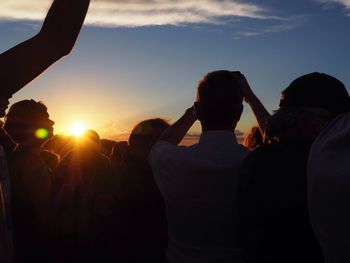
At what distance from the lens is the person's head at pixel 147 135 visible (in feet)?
14.5

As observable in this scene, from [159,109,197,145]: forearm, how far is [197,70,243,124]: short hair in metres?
0.35

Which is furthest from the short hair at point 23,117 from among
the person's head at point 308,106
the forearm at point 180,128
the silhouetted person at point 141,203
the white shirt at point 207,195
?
the person's head at point 308,106

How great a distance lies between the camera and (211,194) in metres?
2.77

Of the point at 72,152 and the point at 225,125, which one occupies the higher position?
the point at 225,125

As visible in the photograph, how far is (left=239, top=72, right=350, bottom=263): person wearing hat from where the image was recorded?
92.0 inches

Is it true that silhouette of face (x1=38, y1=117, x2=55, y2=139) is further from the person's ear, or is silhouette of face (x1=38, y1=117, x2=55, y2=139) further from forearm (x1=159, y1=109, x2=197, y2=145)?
the person's ear

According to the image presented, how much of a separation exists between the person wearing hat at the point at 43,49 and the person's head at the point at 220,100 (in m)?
1.30

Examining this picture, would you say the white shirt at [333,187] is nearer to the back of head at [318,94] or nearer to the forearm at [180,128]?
the back of head at [318,94]

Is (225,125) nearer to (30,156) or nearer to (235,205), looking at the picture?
(235,205)

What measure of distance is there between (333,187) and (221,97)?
4.21 ft

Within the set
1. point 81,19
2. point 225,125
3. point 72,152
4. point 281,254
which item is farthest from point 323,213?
point 72,152

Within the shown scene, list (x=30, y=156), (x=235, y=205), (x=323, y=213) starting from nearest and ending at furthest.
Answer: (x=323, y=213)
(x=235, y=205)
(x=30, y=156)

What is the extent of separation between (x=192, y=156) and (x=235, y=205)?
37 centimetres

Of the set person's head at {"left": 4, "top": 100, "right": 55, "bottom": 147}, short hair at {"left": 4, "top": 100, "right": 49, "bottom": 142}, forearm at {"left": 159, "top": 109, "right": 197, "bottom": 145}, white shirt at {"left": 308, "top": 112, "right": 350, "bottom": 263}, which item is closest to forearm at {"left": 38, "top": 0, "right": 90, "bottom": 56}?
white shirt at {"left": 308, "top": 112, "right": 350, "bottom": 263}
